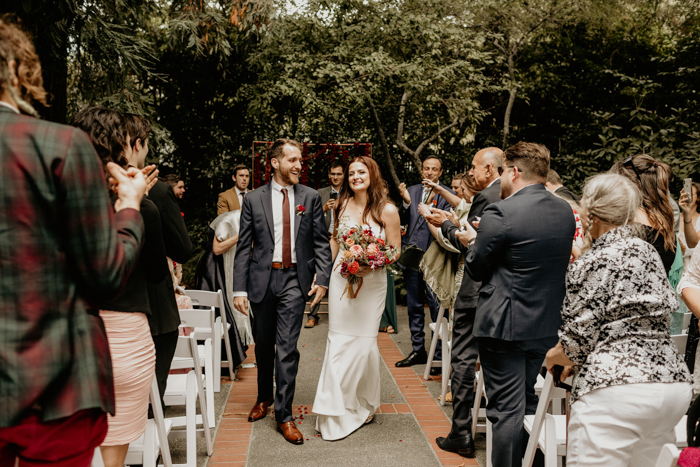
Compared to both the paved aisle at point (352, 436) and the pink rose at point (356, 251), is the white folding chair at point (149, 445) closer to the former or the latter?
the paved aisle at point (352, 436)

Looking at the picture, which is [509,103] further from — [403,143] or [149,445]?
[149,445]

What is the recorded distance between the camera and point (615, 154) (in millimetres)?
9727

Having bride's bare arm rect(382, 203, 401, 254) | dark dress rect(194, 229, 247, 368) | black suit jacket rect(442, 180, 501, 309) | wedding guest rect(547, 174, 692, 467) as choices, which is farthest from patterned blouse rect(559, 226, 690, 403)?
dark dress rect(194, 229, 247, 368)

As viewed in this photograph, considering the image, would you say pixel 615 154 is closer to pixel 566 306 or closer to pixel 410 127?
pixel 410 127

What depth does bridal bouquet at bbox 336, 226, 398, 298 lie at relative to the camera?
432 centimetres

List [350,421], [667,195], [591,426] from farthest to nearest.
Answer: [350,421] < [667,195] < [591,426]

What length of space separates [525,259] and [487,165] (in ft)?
4.18

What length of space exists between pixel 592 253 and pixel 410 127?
8366 mm

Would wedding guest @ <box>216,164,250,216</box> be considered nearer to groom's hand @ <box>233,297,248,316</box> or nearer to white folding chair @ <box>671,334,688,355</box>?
groom's hand @ <box>233,297,248,316</box>

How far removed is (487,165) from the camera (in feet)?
13.8

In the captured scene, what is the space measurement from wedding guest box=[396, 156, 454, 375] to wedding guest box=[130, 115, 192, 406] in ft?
10.9

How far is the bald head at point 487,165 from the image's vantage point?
4.19m

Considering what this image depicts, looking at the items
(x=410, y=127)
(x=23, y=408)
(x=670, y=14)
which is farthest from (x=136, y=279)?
(x=670, y=14)

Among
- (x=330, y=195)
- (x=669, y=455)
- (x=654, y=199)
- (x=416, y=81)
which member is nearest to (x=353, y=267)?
(x=654, y=199)
